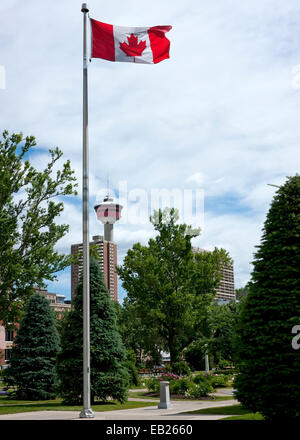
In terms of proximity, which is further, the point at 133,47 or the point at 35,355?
the point at 35,355

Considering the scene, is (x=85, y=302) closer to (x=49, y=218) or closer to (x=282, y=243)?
(x=282, y=243)

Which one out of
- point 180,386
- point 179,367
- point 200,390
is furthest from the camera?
point 179,367

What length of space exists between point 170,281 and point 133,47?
67.2ft

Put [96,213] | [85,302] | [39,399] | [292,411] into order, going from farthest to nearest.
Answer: [96,213], [39,399], [85,302], [292,411]

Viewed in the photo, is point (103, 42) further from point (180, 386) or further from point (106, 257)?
point (106, 257)

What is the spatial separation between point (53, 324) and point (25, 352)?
210cm

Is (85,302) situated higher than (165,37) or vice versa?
(165,37)

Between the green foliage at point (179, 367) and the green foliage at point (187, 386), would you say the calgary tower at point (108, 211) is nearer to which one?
the green foliage at point (187, 386)

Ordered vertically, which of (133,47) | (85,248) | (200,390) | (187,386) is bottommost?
(200,390)

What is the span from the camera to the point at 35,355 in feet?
85.7

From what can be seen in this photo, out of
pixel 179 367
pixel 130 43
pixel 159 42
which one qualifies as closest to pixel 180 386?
pixel 179 367

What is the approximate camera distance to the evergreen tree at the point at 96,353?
66.9ft
